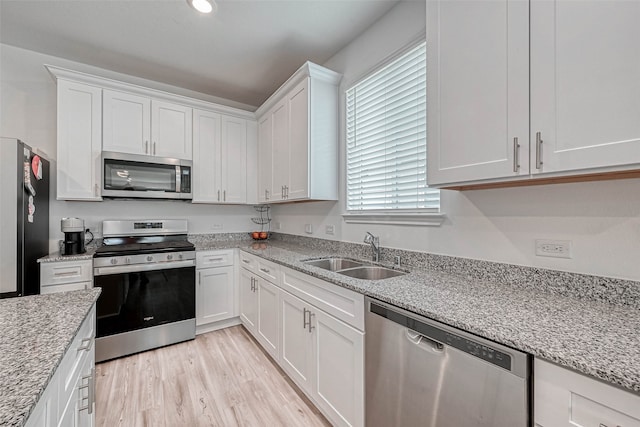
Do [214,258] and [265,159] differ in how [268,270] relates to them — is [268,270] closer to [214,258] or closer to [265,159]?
[214,258]

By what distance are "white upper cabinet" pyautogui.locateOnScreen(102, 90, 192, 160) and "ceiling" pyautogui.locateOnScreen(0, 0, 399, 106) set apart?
404mm

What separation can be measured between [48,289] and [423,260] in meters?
2.87

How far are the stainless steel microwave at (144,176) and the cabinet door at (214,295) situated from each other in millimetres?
876

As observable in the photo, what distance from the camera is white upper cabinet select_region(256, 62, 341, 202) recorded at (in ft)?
7.78

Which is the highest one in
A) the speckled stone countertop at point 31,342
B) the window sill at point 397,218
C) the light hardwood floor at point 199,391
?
the window sill at point 397,218

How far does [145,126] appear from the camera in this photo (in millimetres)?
2760

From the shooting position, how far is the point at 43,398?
617mm

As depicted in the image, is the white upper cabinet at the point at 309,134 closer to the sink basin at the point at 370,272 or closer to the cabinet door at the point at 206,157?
the sink basin at the point at 370,272

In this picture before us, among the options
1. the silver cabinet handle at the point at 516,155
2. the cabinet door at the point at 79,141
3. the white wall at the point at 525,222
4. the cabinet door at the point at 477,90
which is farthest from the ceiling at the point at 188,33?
the silver cabinet handle at the point at 516,155

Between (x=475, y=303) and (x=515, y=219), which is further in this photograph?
(x=515, y=219)

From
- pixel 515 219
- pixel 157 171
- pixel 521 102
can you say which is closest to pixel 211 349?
pixel 157 171

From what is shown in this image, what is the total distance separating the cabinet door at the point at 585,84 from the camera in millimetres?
838

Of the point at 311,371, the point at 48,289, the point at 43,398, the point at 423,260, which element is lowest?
the point at 311,371

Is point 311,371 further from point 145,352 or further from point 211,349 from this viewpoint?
point 145,352
